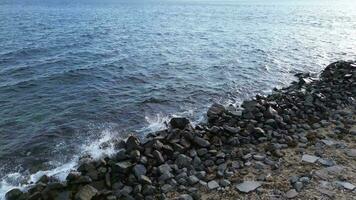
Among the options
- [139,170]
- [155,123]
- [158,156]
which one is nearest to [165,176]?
[139,170]

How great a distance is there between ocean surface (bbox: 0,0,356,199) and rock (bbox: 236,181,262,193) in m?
5.74

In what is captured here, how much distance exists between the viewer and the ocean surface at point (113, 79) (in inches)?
611

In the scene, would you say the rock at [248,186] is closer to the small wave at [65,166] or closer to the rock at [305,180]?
the rock at [305,180]

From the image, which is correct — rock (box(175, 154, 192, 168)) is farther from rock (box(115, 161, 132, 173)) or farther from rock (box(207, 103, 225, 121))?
rock (box(207, 103, 225, 121))

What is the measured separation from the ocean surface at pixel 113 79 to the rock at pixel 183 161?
10.8ft

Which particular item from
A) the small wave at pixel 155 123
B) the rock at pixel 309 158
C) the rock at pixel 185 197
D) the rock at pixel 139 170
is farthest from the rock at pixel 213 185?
the small wave at pixel 155 123

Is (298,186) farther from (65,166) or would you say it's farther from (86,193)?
(65,166)

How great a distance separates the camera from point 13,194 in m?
11.4

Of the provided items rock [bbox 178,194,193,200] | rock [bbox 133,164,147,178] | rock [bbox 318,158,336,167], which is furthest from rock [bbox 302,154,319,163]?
rock [bbox 133,164,147,178]

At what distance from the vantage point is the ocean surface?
15507 millimetres

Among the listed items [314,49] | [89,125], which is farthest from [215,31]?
[89,125]

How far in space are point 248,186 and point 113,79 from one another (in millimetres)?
15353

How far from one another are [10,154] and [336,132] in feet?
41.5

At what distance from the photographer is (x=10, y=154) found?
1440cm
